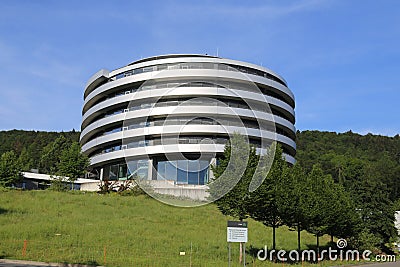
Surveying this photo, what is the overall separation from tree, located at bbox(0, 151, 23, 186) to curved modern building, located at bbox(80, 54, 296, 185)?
11235mm

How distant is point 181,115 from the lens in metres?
55.4

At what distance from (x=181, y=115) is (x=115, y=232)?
29766 mm

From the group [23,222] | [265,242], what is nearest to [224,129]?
[265,242]

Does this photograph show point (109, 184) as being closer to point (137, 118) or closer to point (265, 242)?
point (137, 118)

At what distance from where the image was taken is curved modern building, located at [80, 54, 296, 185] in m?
54.4

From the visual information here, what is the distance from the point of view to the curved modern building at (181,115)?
54438mm

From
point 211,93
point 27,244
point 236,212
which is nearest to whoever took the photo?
point 27,244

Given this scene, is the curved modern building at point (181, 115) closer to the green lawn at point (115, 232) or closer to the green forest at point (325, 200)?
the green forest at point (325, 200)

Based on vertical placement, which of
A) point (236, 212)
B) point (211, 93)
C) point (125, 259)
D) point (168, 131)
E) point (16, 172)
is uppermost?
point (211, 93)

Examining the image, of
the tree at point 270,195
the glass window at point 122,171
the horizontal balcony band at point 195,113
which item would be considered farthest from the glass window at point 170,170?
the tree at point 270,195

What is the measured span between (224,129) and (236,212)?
31.1 metres

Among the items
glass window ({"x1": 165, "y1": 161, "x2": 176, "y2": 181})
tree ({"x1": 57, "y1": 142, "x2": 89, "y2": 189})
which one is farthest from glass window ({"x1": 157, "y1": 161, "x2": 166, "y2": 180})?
tree ({"x1": 57, "y1": 142, "x2": 89, "y2": 189})

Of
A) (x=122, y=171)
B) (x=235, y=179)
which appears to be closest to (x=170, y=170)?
(x=122, y=171)

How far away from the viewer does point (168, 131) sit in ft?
179
